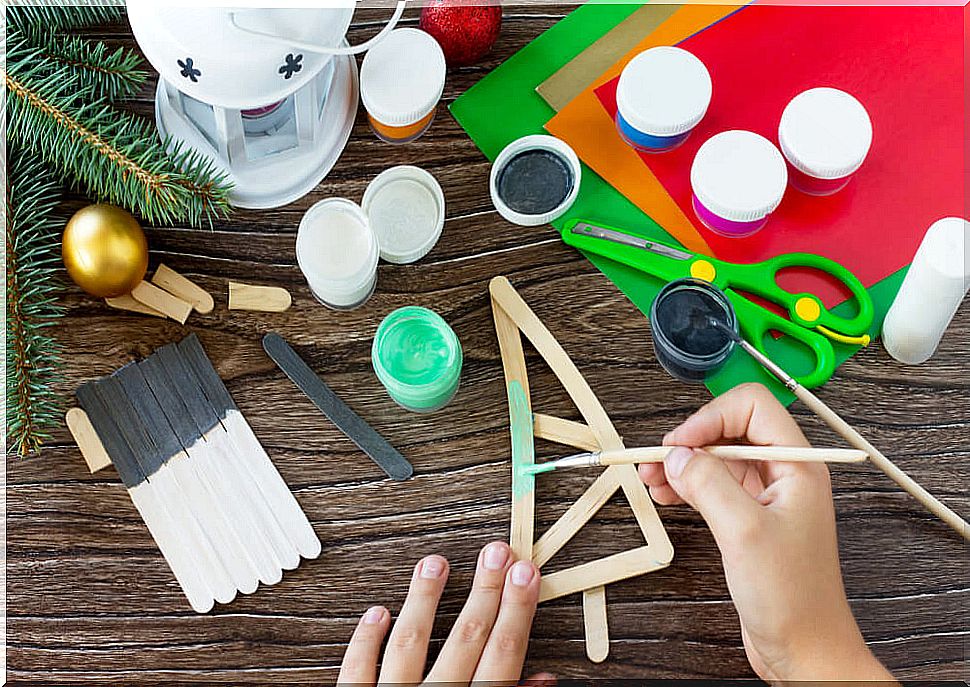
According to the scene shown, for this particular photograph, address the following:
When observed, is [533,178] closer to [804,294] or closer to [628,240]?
[628,240]

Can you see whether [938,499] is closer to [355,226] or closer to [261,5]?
[355,226]

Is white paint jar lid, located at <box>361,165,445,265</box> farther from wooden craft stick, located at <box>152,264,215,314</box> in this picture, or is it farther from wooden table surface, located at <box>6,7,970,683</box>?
wooden craft stick, located at <box>152,264,215,314</box>

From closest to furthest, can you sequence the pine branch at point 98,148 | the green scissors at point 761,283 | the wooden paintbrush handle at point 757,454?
1. the wooden paintbrush handle at point 757,454
2. the pine branch at point 98,148
3. the green scissors at point 761,283

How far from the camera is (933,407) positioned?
1041 millimetres

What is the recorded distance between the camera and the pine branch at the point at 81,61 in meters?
0.97

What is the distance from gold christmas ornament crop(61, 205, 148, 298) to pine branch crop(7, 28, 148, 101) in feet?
0.41

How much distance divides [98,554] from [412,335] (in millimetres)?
401

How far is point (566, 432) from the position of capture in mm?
1020

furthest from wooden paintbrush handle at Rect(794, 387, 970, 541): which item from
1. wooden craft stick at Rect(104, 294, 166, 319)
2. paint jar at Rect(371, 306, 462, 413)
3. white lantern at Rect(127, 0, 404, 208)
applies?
wooden craft stick at Rect(104, 294, 166, 319)

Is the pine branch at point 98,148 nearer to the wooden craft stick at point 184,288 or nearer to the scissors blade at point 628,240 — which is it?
the wooden craft stick at point 184,288

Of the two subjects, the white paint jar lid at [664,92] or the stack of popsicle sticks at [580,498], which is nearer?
the stack of popsicle sticks at [580,498]

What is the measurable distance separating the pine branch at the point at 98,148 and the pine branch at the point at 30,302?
0.13 feet

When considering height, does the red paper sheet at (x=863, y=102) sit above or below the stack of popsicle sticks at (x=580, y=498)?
above

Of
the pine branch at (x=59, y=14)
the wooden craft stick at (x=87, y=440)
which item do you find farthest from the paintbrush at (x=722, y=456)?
the pine branch at (x=59, y=14)
